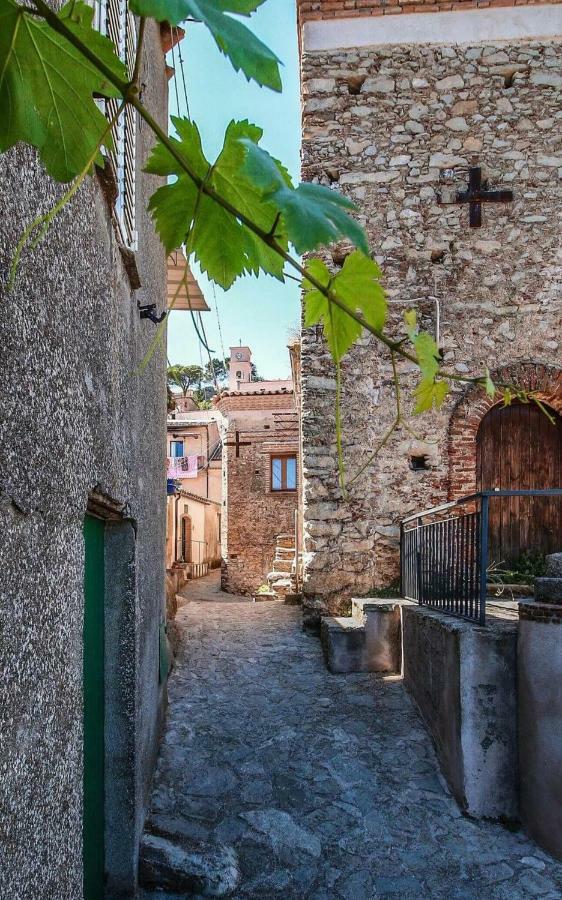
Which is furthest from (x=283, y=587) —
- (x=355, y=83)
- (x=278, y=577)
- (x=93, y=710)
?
(x=93, y=710)

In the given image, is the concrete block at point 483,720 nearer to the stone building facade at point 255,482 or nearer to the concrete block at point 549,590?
the concrete block at point 549,590

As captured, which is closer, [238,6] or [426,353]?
[238,6]

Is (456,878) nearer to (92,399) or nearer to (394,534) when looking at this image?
(92,399)

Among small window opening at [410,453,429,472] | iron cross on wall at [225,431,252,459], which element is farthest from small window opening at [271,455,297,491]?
small window opening at [410,453,429,472]

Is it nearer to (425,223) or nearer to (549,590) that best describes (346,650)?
(549,590)

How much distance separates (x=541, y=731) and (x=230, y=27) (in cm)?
365

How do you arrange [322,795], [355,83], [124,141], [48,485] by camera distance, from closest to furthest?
1. [48,485]
2. [124,141]
3. [322,795]
4. [355,83]

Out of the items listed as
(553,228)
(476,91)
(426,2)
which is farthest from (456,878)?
(426,2)

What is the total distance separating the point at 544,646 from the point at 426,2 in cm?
681

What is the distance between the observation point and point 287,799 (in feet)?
12.5

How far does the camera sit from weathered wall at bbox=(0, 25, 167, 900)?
3.64 ft

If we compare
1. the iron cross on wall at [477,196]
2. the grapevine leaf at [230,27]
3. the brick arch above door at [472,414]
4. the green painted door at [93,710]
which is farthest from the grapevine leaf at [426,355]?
the iron cross on wall at [477,196]

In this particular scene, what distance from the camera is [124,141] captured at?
2.69 m

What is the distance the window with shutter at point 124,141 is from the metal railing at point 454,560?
7.82 ft
